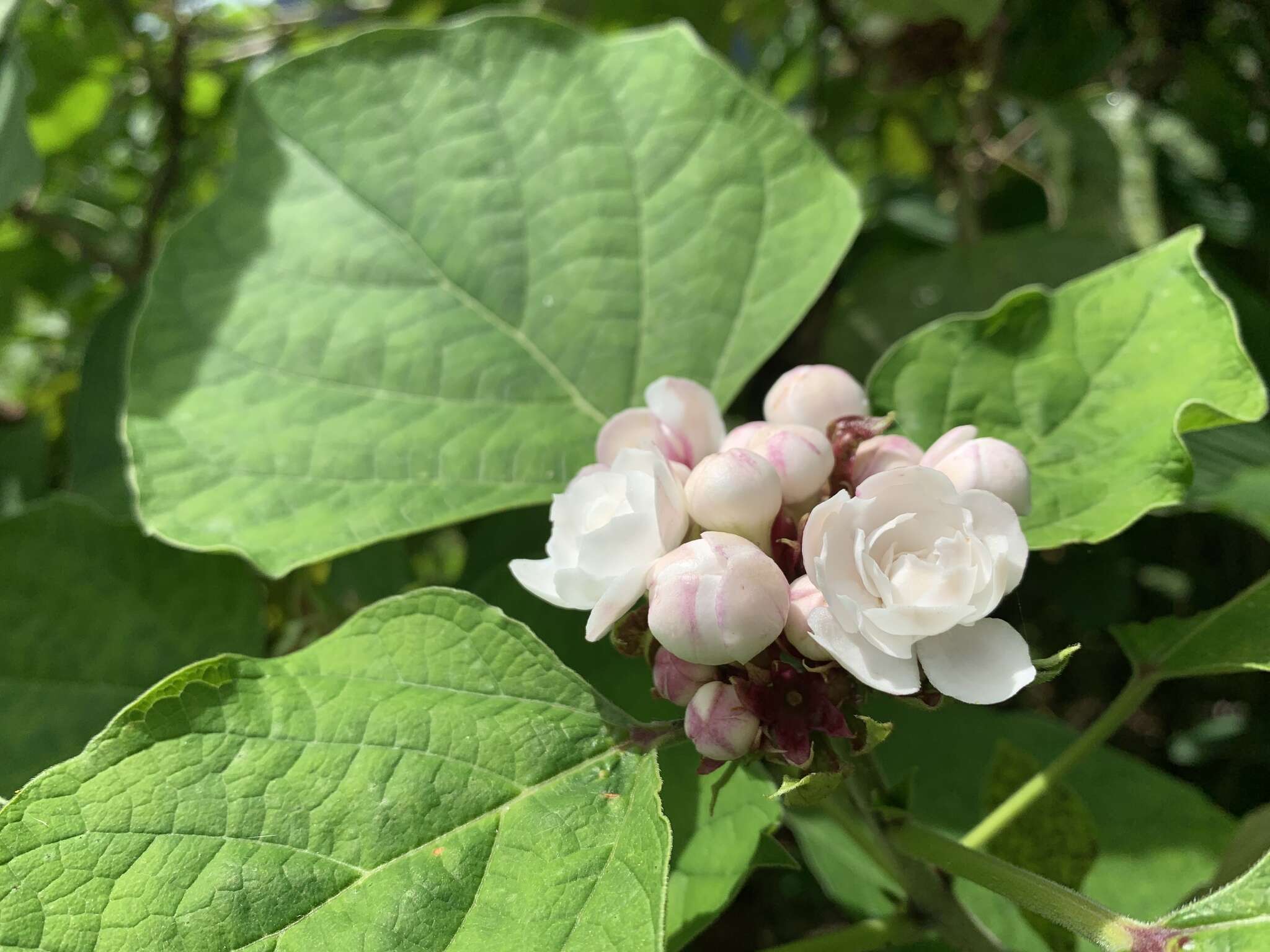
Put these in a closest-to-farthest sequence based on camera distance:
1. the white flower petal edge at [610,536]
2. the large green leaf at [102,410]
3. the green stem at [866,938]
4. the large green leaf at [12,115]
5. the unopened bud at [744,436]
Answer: the white flower petal edge at [610,536], the unopened bud at [744,436], the green stem at [866,938], the large green leaf at [12,115], the large green leaf at [102,410]

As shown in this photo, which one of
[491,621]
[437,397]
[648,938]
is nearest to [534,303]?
[437,397]

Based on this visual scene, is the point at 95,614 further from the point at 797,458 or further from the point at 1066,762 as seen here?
the point at 1066,762

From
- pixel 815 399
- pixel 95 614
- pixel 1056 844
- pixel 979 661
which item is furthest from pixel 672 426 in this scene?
pixel 95 614

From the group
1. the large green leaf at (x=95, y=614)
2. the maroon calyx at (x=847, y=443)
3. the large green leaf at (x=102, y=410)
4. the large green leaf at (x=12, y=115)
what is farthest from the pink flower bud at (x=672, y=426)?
the large green leaf at (x=102, y=410)

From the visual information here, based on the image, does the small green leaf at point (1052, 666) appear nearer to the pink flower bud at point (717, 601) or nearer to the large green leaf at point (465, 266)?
the pink flower bud at point (717, 601)

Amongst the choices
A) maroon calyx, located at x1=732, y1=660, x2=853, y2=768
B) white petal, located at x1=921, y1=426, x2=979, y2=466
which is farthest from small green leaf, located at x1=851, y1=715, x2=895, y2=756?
white petal, located at x1=921, y1=426, x2=979, y2=466
